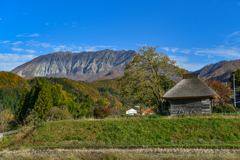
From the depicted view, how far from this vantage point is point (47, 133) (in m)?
18.2

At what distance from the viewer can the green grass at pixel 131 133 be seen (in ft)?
49.4

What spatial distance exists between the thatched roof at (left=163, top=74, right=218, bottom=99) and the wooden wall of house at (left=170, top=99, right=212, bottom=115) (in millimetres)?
866

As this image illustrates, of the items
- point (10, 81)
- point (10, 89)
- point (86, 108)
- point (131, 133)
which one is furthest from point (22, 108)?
point (10, 81)

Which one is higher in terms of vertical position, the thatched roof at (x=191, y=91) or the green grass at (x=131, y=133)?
the thatched roof at (x=191, y=91)

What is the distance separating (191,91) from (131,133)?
9.48 m

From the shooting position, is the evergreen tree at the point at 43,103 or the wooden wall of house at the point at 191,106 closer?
the wooden wall of house at the point at 191,106

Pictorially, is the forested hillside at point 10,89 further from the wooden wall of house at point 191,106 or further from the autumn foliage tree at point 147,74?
the wooden wall of house at point 191,106

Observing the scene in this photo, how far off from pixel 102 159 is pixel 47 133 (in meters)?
10.00

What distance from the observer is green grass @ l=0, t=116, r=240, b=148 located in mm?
15070

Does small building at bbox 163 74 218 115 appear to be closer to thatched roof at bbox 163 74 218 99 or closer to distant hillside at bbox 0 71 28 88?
thatched roof at bbox 163 74 218 99

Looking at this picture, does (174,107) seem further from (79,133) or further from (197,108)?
(79,133)

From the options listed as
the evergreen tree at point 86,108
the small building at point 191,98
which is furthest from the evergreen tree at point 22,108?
the small building at point 191,98

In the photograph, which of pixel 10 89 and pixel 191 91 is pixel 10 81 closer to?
pixel 10 89

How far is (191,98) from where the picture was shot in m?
22.2
